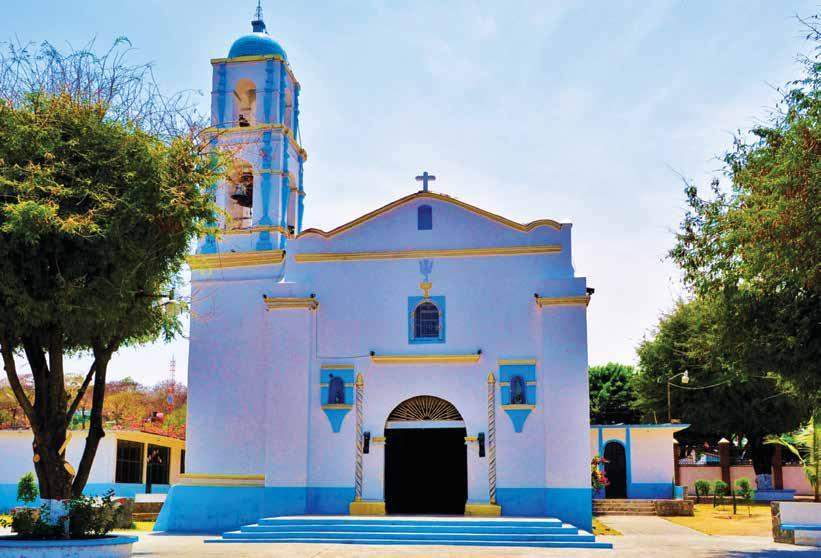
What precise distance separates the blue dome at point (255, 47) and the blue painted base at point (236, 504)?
10827 mm

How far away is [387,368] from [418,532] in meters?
4.22

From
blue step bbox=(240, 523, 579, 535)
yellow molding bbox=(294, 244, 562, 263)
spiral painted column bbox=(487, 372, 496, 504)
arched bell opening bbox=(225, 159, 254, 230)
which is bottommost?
blue step bbox=(240, 523, 579, 535)

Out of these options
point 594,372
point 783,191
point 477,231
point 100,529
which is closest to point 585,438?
point 477,231

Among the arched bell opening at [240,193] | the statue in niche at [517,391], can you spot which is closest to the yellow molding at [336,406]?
the statue in niche at [517,391]

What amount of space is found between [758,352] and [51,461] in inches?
511

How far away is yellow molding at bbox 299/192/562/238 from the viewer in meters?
21.2

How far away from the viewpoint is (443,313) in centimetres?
2120

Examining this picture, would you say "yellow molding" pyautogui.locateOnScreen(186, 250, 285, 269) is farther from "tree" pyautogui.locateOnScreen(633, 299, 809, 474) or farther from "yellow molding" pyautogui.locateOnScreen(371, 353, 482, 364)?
"tree" pyautogui.locateOnScreen(633, 299, 809, 474)

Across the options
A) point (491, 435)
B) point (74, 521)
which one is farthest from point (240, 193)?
point (74, 521)

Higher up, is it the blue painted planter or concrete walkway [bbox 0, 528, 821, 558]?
the blue painted planter

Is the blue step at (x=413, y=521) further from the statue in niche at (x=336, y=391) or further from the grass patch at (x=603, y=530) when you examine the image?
the grass patch at (x=603, y=530)

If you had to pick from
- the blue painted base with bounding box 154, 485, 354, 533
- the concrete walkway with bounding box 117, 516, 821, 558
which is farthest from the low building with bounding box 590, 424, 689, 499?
the blue painted base with bounding box 154, 485, 354, 533

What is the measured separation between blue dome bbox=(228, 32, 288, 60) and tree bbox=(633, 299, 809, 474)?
20.9 m

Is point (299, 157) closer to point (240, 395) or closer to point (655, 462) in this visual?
point (240, 395)
